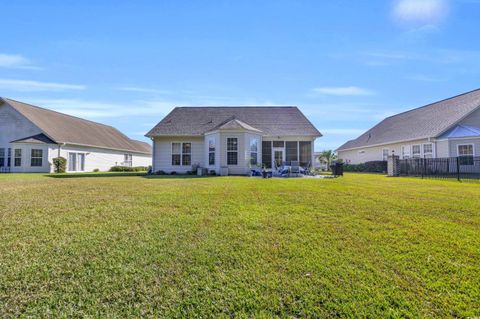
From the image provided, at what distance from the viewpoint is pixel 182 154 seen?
1930 centimetres

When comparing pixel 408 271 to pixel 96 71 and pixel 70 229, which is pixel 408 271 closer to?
pixel 70 229

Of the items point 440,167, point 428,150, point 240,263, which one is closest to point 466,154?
point 428,150

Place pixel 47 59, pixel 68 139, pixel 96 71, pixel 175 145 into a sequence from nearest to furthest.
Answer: pixel 47 59 < pixel 96 71 < pixel 175 145 < pixel 68 139

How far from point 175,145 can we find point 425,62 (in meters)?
18.1

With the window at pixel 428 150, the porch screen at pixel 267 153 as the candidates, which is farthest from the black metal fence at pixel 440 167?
the porch screen at pixel 267 153

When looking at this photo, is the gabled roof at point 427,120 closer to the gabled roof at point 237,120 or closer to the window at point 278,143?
the gabled roof at point 237,120

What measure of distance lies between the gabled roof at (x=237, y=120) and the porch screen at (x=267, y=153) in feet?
3.18

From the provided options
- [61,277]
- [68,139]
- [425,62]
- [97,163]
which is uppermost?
[425,62]

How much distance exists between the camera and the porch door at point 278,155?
62.7 ft

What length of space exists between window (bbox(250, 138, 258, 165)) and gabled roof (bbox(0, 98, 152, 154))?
19.2 metres

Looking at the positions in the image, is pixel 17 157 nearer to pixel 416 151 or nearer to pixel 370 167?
pixel 370 167

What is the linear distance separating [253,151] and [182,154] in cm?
605

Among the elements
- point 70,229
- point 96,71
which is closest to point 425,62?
point 70,229

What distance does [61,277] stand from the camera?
2.99 metres
